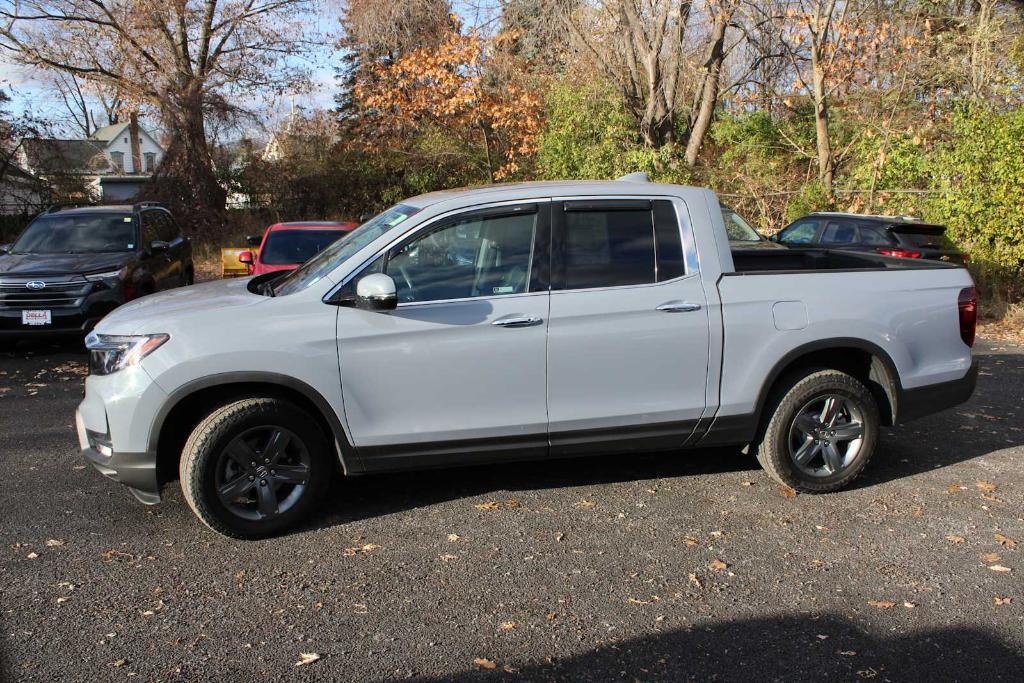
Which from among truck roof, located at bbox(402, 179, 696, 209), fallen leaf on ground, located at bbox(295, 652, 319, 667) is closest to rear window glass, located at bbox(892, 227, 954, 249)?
truck roof, located at bbox(402, 179, 696, 209)

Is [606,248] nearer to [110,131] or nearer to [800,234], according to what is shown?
[800,234]

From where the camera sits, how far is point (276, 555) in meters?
4.58

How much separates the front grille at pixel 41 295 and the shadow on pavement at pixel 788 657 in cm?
829

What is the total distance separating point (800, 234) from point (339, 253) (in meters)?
11.3

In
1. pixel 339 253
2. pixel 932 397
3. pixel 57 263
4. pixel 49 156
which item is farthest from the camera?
pixel 49 156

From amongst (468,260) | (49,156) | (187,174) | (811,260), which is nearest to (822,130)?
(811,260)

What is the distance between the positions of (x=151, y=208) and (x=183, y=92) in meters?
14.4

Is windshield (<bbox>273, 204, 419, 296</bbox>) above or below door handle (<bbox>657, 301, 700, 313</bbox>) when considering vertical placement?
above

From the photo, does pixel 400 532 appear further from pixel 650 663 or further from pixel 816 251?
pixel 816 251

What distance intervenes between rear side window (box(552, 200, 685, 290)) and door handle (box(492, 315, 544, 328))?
0.24 metres

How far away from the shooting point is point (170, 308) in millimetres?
4852

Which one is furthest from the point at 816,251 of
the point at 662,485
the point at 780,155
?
the point at 780,155

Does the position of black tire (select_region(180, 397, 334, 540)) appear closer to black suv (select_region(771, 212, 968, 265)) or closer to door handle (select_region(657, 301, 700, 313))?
door handle (select_region(657, 301, 700, 313))

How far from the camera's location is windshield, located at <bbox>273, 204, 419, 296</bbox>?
4.95 meters
